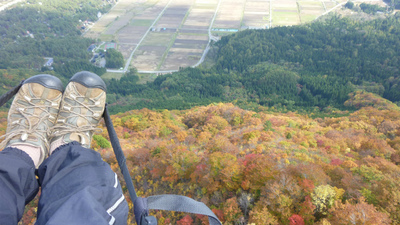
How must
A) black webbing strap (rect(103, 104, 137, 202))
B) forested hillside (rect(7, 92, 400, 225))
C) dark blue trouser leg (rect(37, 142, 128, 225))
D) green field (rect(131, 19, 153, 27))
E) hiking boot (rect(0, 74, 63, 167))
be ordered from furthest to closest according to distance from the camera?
green field (rect(131, 19, 153, 27)) → forested hillside (rect(7, 92, 400, 225)) → hiking boot (rect(0, 74, 63, 167)) → black webbing strap (rect(103, 104, 137, 202)) → dark blue trouser leg (rect(37, 142, 128, 225))

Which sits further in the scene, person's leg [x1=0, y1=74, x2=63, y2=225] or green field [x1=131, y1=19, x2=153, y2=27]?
green field [x1=131, y1=19, x2=153, y2=27]

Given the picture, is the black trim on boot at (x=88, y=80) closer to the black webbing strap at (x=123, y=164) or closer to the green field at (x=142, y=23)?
the black webbing strap at (x=123, y=164)

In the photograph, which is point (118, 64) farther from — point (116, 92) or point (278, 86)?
point (278, 86)

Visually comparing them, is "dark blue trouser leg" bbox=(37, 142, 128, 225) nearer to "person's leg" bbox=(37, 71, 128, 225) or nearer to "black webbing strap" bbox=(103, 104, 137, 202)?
"person's leg" bbox=(37, 71, 128, 225)

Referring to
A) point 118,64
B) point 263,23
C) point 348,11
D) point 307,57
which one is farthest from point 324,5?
point 118,64

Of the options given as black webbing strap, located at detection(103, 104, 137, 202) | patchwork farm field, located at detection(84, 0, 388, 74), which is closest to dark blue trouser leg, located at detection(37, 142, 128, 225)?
black webbing strap, located at detection(103, 104, 137, 202)

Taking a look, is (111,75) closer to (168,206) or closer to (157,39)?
(157,39)
